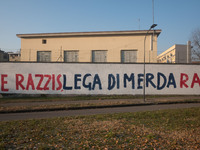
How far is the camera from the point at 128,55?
80.0 ft

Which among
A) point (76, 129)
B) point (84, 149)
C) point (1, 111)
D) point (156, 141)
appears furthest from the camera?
point (1, 111)

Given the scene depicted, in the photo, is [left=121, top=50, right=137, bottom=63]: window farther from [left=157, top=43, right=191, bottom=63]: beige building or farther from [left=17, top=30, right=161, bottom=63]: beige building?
[left=157, top=43, right=191, bottom=63]: beige building

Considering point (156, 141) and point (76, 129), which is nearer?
point (156, 141)

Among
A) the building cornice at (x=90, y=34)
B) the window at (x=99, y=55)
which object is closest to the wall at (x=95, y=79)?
the window at (x=99, y=55)

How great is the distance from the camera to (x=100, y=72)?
1803cm

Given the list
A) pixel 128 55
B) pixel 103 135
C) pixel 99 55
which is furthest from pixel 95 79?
pixel 103 135

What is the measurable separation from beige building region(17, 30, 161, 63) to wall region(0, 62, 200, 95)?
5.92 metres

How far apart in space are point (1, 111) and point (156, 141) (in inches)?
353

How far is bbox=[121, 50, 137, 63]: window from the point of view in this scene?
24.2 m

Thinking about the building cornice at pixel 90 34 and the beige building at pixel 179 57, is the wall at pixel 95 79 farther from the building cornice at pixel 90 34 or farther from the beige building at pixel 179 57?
the building cornice at pixel 90 34

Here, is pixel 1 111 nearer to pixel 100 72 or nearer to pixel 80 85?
pixel 80 85

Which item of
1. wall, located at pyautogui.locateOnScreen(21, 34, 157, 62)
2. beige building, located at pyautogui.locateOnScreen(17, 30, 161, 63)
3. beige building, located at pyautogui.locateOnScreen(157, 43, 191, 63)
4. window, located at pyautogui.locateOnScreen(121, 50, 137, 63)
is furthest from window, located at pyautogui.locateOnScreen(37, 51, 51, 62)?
beige building, located at pyautogui.locateOnScreen(157, 43, 191, 63)

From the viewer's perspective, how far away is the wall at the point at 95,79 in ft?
57.8

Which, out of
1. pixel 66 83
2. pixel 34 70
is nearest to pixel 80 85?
pixel 66 83
